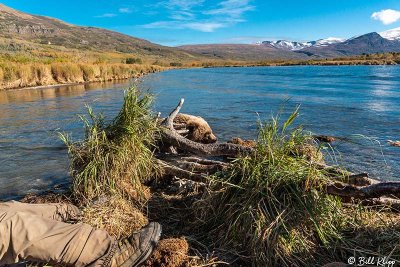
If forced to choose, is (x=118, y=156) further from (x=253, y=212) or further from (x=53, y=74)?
(x=53, y=74)

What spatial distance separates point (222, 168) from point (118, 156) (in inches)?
54.8

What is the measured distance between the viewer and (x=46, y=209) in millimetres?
3441

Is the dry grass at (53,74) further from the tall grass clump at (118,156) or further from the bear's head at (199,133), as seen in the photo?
the tall grass clump at (118,156)

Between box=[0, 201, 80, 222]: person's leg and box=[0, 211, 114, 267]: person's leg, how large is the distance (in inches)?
4.4

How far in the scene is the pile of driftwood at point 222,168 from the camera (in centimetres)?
363

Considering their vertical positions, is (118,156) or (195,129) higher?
(118,156)

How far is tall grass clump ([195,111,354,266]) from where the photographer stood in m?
3.25

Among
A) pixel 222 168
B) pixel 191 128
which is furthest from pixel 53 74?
pixel 222 168

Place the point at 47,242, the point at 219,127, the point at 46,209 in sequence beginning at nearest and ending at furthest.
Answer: the point at 47,242, the point at 46,209, the point at 219,127

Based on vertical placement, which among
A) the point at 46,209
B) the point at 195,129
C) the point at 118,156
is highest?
the point at 118,156

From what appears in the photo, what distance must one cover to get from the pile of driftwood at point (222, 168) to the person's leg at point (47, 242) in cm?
198

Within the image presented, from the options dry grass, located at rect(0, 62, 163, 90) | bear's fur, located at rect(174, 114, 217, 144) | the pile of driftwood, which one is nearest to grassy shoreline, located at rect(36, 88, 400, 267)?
the pile of driftwood

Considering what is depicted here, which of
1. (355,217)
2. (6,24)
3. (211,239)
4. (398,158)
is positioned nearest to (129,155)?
(211,239)

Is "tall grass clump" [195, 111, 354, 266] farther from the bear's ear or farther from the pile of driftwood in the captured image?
the bear's ear
